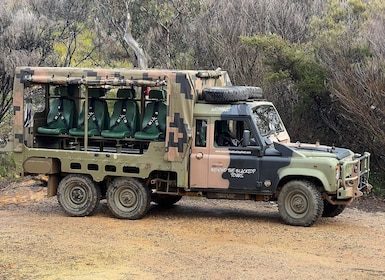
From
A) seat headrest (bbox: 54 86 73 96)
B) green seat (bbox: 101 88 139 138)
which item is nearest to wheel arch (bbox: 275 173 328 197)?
green seat (bbox: 101 88 139 138)

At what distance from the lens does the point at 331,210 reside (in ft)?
40.7

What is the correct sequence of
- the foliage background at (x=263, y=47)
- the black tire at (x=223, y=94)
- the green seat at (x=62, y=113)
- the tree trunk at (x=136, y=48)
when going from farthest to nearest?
the tree trunk at (x=136, y=48) → the foliage background at (x=263, y=47) → the green seat at (x=62, y=113) → the black tire at (x=223, y=94)

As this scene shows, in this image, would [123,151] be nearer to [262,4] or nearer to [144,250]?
[144,250]

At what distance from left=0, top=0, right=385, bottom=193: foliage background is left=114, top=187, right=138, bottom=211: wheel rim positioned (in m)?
5.06

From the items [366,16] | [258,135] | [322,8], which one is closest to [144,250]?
[258,135]

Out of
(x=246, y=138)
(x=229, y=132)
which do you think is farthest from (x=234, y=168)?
(x=229, y=132)

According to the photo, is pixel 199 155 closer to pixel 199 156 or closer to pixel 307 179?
pixel 199 156

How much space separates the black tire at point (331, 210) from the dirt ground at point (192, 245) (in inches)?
5.5

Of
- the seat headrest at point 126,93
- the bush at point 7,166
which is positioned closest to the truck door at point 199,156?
the seat headrest at point 126,93

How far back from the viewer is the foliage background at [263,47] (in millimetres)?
15047

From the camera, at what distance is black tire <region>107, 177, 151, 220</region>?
12.3m

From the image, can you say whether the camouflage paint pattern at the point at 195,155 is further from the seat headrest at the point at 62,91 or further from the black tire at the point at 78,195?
the seat headrest at the point at 62,91

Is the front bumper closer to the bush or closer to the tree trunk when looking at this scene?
the bush

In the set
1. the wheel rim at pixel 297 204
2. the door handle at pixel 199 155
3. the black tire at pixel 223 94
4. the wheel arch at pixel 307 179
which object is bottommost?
the wheel rim at pixel 297 204
